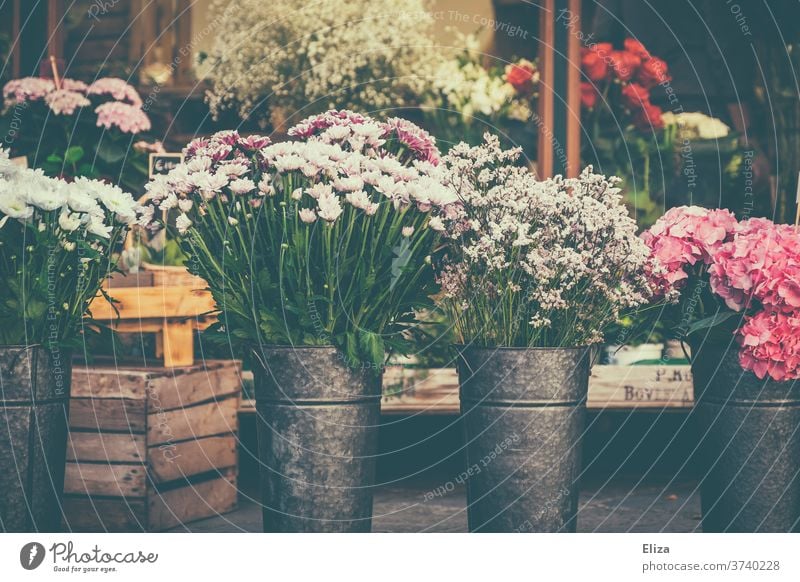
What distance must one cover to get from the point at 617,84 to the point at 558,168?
28.4 inches

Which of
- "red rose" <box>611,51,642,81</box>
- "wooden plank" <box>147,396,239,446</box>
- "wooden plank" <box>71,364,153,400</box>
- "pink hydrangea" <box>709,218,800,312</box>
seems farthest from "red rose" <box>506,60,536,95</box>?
"wooden plank" <box>71,364,153,400</box>

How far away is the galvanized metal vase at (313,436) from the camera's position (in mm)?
2779

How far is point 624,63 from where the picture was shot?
4656 millimetres

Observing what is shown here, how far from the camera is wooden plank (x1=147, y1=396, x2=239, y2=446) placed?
3469 millimetres

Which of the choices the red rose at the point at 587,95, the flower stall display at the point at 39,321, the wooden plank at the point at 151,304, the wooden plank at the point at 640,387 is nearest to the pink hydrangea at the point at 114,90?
the wooden plank at the point at 151,304

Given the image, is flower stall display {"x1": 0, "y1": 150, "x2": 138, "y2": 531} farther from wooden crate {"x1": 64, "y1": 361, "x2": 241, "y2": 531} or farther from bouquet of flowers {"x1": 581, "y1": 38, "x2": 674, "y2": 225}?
bouquet of flowers {"x1": 581, "y1": 38, "x2": 674, "y2": 225}

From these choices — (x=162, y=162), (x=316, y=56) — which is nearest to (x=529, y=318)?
(x=162, y=162)

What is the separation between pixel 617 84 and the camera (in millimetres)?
4723

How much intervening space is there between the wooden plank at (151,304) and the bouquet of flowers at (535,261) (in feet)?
3.32

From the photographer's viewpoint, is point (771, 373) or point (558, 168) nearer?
point (771, 373)

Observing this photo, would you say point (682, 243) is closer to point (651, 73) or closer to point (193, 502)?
point (193, 502)

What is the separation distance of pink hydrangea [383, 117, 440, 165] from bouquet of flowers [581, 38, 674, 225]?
1.60 m

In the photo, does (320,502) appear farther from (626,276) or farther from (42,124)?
(42,124)
